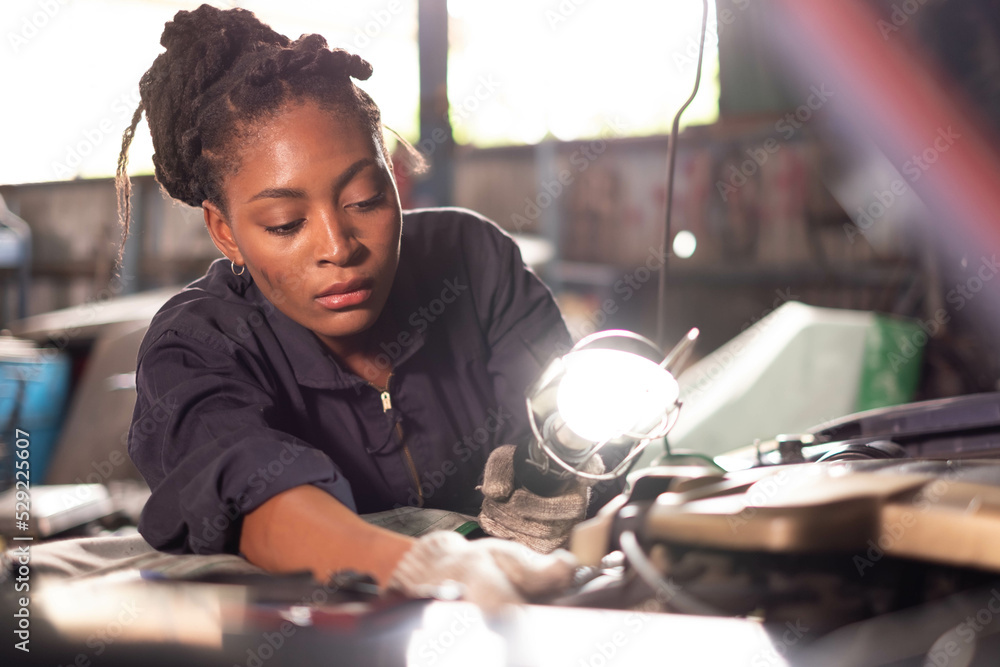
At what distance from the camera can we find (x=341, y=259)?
2.88ft

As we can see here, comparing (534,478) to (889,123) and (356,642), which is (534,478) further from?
(889,123)

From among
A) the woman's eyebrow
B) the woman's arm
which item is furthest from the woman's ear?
the woman's arm

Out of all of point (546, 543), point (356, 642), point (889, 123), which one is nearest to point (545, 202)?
point (889, 123)

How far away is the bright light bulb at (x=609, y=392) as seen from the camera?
0.79 metres

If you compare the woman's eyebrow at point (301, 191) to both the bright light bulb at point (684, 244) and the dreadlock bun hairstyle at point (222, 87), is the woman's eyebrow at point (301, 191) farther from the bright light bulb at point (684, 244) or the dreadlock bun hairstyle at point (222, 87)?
the bright light bulb at point (684, 244)

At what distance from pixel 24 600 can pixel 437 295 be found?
0.70m

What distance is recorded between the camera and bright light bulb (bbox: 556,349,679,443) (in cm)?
79

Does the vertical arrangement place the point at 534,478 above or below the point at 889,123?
below

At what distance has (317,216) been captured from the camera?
872 millimetres

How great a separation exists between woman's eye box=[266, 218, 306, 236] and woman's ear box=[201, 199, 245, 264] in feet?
0.34

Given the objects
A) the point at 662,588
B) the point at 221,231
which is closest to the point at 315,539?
the point at 662,588

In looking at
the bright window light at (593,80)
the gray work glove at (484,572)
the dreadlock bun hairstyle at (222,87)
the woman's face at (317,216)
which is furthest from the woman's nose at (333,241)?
the bright window light at (593,80)

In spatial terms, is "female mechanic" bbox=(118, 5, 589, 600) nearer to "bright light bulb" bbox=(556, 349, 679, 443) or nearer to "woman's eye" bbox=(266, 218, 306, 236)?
"woman's eye" bbox=(266, 218, 306, 236)

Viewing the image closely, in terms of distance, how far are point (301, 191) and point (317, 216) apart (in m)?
0.03
